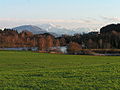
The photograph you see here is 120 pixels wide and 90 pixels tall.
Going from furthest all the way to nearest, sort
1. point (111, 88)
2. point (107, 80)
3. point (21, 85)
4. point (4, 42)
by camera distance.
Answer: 1. point (4, 42)
2. point (107, 80)
3. point (21, 85)
4. point (111, 88)

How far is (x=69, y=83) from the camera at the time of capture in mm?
11031

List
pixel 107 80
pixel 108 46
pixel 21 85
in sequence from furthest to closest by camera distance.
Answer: pixel 108 46 < pixel 107 80 < pixel 21 85

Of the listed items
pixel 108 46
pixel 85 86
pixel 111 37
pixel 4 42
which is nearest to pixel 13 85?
pixel 85 86

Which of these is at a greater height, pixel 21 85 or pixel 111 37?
pixel 111 37

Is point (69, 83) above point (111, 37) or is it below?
below

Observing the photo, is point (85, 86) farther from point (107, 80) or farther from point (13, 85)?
point (13, 85)

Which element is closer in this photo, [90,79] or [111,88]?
[111,88]

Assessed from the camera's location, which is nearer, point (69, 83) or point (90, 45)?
point (69, 83)

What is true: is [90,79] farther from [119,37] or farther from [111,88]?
[119,37]

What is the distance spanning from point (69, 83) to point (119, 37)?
368ft

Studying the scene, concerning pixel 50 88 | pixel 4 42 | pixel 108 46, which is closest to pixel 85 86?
pixel 50 88

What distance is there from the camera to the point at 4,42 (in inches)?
5881

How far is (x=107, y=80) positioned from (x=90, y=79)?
92 centimetres

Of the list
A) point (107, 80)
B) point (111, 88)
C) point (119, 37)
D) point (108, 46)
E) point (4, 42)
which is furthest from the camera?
point (4, 42)
